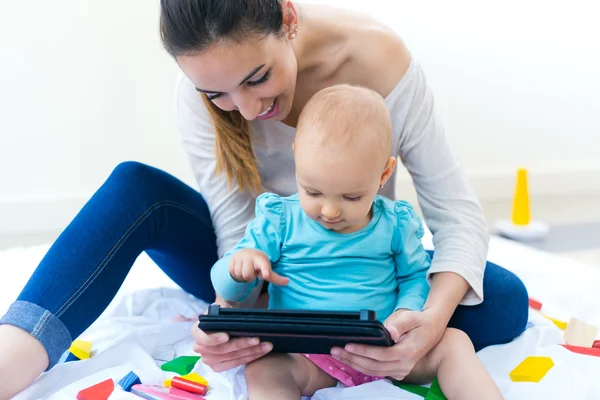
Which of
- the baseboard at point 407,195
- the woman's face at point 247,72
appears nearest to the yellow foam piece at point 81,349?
the woman's face at point 247,72

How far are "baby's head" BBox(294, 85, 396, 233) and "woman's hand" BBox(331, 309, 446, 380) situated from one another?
0.17 m

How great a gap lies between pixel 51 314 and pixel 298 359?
39 centimetres

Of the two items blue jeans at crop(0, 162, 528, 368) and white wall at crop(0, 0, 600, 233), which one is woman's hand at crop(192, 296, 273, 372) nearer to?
blue jeans at crop(0, 162, 528, 368)

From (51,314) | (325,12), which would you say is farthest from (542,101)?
(51,314)

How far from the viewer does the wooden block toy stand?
1387mm

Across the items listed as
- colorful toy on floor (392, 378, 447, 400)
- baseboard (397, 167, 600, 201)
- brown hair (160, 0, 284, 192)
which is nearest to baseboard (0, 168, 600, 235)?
baseboard (397, 167, 600, 201)

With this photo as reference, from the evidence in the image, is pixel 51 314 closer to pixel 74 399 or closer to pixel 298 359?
pixel 74 399

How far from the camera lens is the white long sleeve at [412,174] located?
1.24 meters

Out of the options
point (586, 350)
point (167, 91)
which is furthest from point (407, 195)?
point (586, 350)

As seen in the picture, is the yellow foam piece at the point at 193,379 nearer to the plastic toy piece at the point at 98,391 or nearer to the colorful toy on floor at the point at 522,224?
the plastic toy piece at the point at 98,391

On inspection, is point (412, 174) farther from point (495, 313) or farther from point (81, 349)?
point (81, 349)

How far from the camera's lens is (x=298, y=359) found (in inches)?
44.1

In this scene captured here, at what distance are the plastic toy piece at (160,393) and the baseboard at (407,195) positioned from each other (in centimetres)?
143

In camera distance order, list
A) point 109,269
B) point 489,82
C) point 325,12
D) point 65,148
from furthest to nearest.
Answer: point 489,82
point 65,148
point 325,12
point 109,269
